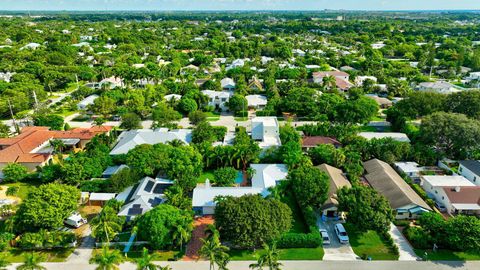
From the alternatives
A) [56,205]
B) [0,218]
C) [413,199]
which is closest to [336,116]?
[413,199]

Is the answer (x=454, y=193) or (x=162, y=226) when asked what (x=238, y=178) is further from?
(x=454, y=193)

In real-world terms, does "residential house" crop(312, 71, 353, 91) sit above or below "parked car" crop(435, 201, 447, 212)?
above

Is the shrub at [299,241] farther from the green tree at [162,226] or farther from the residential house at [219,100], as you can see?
the residential house at [219,100]

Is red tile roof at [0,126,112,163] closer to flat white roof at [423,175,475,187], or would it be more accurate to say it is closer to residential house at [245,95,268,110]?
residential house at [245,95,268,110]

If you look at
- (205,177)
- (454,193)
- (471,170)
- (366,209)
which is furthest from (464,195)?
(205,177)

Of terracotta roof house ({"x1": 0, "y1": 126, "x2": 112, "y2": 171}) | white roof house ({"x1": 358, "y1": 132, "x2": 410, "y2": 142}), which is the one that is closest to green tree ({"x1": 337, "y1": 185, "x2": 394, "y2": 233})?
white roof house ({"x1": 358, "y1": 132, "x2": 410, "y2": 142})

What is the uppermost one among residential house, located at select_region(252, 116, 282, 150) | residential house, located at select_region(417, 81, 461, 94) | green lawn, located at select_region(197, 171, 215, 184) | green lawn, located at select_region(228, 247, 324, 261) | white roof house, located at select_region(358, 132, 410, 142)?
residential house, located at select_region(417, 81, 461, 94)

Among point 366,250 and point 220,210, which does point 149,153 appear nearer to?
point 220,210
